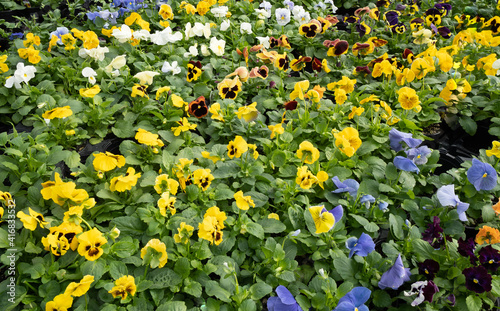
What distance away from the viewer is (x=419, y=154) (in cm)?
228

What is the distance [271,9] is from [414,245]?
3346 millimetres

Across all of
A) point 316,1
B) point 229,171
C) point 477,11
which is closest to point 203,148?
point 229,171

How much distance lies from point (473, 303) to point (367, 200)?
0.68m

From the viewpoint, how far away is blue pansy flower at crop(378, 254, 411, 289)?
5.42 ft

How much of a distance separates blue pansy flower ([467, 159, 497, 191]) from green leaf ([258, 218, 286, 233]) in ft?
3.79

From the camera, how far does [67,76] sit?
3.10m

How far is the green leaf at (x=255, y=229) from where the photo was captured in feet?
6.32

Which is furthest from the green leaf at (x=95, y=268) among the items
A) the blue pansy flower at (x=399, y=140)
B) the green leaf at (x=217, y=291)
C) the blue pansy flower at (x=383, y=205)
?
the blue pansy flower at (x=399, y=140)

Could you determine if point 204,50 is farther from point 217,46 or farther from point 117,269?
point 117,269

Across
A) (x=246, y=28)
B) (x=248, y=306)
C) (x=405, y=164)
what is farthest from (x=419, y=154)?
(x=246, y=28)

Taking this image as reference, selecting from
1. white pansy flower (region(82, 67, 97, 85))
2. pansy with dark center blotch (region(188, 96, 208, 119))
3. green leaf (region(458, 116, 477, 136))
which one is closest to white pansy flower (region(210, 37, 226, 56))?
pansy with dark center blotch (region(188, 96, 208, 119))

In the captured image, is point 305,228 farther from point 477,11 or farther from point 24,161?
point 477,11

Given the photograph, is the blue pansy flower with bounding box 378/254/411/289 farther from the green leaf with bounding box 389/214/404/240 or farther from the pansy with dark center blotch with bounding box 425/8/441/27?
the pansy with dark center blotch with bounding box 425/8/441/27

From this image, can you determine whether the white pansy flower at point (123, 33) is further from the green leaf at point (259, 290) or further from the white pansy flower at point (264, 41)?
the green leaf at point (259, 290)
